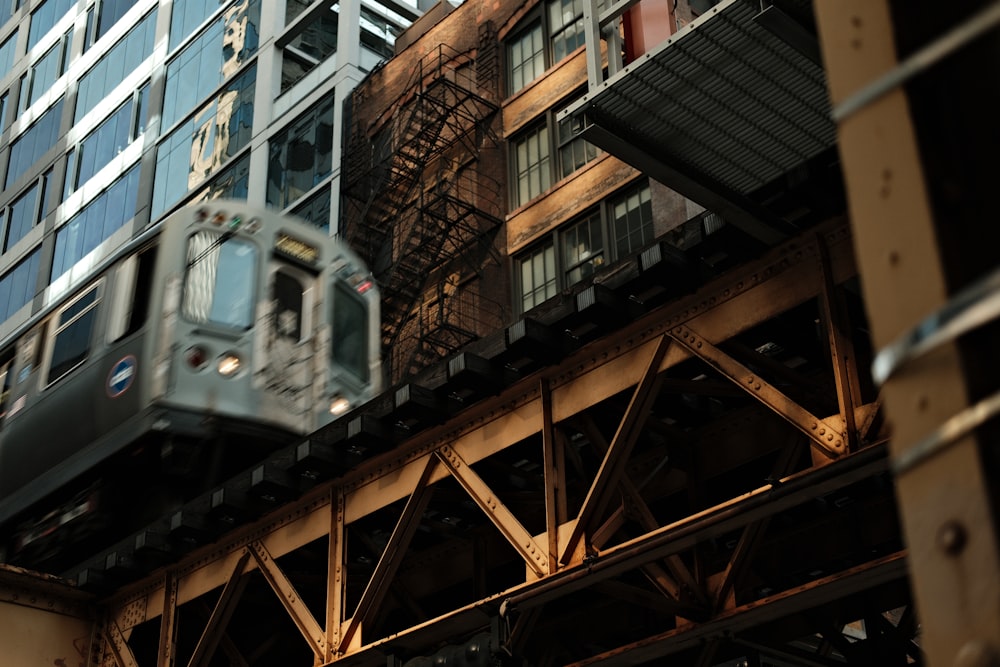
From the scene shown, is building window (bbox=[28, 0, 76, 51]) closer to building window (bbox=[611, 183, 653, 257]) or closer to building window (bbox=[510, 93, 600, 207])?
building window (bbox=[510, 93, 600, 207])

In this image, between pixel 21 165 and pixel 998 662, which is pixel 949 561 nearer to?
pixel 998 662

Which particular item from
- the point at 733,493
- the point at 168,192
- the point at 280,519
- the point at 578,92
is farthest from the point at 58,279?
the point at 733,493

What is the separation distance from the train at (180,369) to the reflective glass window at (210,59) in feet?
61.3

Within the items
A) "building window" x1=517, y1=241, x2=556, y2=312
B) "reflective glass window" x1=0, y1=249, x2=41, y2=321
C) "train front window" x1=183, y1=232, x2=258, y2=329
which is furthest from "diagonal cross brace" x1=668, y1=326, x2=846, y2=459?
"reflective glass window" x1=0, y1=249, x2=41, y2=321

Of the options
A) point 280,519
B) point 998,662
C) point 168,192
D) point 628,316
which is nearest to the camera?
point 998,662

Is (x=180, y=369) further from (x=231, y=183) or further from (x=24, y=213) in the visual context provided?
(x=24, y=213)

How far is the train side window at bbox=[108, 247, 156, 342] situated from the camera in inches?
598

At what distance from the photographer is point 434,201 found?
2498 cm

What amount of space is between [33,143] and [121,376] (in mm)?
33418

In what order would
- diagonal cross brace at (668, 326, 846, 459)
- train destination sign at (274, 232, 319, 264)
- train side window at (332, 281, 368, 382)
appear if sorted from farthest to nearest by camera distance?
1. train side window at (332, 281, 368, 382)
2. train destination sign at (274, 232, 319, 264)
3. diagonal cross brace at (668, 326, 846, 459)

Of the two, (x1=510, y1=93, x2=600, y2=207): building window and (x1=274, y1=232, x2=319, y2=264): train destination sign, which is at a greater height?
(x1=510, y1=93, x2=600, y2=207): building window

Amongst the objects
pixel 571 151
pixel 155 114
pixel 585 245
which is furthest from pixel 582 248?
pixel 155 114

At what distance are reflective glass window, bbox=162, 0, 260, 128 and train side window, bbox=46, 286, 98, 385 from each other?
60.5 feet

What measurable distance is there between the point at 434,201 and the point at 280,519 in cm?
974
